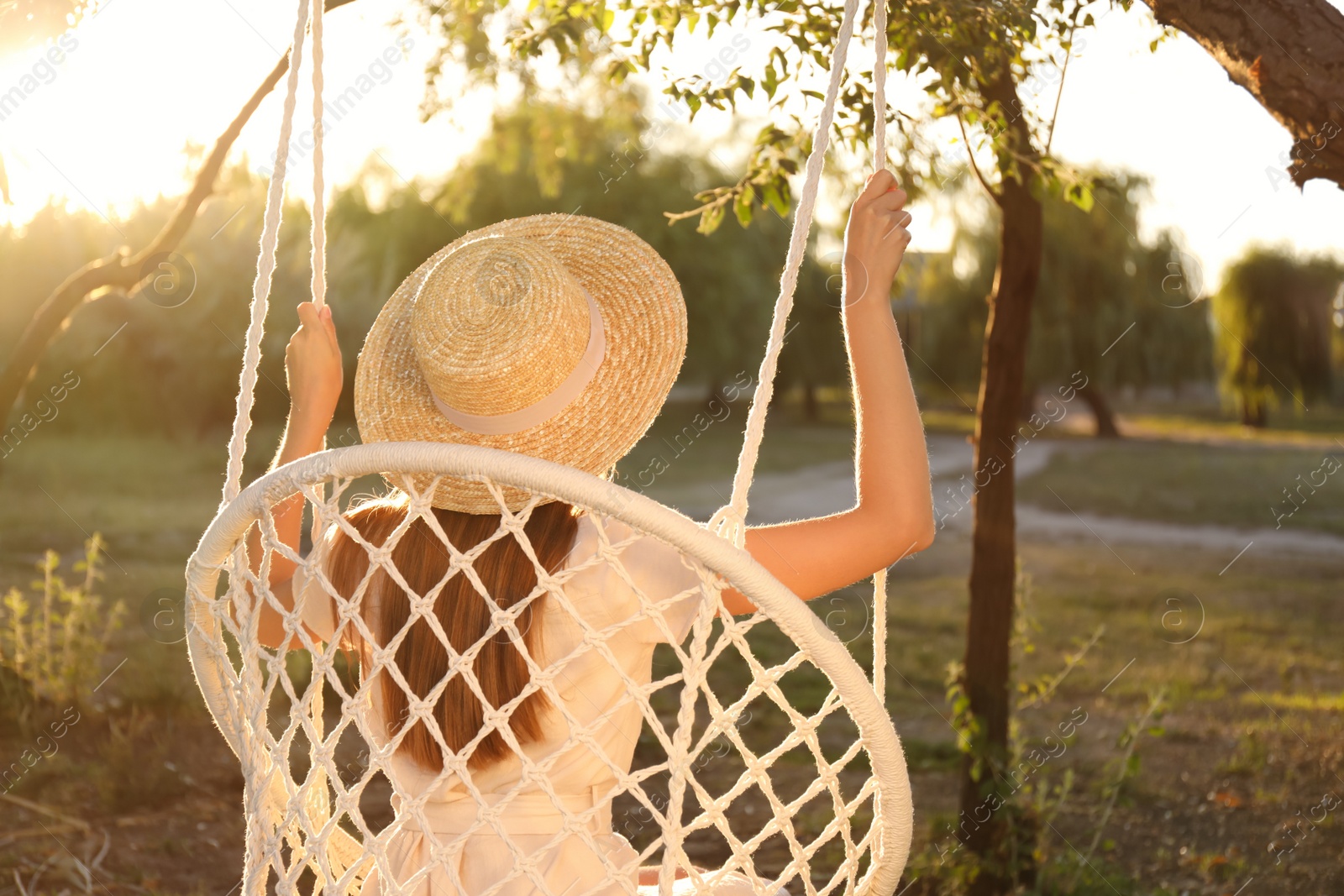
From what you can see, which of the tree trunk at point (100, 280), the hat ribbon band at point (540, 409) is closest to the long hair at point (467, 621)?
the hat ribbon band at point (540, 409)

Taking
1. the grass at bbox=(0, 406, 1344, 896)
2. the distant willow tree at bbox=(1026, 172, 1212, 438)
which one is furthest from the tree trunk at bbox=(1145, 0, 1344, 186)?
the distant willow tree at bbox=(1026, 172, 1212, 438)

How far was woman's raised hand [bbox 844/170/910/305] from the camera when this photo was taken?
53.6 inches

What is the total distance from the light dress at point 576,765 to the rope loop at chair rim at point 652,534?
107 millimetres

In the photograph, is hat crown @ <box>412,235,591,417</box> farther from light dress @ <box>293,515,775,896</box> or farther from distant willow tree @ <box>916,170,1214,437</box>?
distant willow tree @ <box>916,170,1214,437</box>

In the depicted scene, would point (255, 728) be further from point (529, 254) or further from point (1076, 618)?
point (1076, 618)

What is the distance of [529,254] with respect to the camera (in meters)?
1.39

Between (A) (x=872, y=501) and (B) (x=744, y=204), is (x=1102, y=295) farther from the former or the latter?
(A) (x=872, y=501)

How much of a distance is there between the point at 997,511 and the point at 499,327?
83.3 inches

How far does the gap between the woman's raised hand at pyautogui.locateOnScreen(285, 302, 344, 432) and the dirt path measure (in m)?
8.10

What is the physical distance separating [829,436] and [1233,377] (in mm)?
7679

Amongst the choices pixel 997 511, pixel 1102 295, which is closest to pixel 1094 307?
pixel 1102 295

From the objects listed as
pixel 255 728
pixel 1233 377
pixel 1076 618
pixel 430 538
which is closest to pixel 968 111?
pixel 430 538

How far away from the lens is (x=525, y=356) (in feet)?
4.29

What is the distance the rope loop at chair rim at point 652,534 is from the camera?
3.65ft
